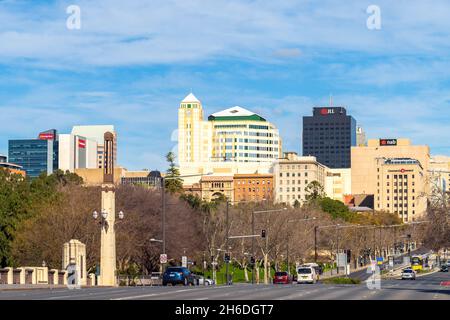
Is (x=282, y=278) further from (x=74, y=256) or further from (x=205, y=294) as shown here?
(x=205, y=294)

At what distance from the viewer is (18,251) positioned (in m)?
108

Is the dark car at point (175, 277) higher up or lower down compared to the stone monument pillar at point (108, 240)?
lower down

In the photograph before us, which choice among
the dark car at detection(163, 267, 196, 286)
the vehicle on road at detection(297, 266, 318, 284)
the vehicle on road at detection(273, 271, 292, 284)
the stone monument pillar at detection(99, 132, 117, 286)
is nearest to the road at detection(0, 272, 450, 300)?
the dark car at detection(163, 267, 196, 286)

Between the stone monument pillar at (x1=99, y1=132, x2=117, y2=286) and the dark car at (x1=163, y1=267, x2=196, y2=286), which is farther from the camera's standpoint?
the stone monument pillar at (x1=99, y1=132, x2=117, y2=286)

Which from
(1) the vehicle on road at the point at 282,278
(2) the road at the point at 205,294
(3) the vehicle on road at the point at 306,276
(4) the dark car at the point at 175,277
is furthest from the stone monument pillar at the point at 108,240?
(2) the road at the point at 205,294

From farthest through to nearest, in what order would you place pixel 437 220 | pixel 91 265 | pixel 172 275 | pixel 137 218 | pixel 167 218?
pixel 167 218 → pixel 137 218 → pixel 91 265 → pixel 437 220 → pixel 172 275

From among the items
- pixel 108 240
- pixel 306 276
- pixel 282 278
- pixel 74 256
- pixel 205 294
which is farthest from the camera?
pixel 306 276

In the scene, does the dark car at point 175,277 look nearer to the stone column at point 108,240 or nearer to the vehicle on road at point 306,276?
the stone column at point 108,240

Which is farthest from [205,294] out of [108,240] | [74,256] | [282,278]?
[282,278]

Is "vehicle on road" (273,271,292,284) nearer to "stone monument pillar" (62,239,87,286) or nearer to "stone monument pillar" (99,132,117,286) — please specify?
"stone monument pillar" (99,132,117,286)
